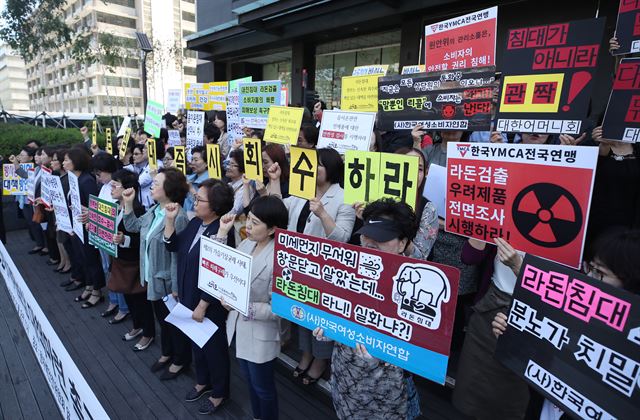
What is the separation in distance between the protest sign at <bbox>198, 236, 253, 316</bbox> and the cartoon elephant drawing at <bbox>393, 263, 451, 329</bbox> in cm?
102

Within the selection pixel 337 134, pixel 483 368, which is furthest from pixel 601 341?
pixel 337 134

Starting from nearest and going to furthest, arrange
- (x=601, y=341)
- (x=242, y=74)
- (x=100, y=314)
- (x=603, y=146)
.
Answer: (x=601, y=341) → (x=603, y=146) → (x=100, y=314) → (x=242, y=74)

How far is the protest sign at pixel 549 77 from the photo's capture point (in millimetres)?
2609

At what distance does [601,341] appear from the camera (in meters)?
1.38

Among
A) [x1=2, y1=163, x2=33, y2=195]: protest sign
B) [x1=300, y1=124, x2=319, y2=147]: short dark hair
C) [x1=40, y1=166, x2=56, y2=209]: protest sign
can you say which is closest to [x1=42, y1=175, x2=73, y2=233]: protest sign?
[x1=40, y1=166, x2=56, y2=209]: protest sign

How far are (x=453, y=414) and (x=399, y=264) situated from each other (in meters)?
2.07

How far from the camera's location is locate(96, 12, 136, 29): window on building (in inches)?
1879

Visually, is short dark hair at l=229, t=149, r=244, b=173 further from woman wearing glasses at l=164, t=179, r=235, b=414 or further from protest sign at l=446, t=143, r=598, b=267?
protest sign at l=446, t=143, r=598, b=267

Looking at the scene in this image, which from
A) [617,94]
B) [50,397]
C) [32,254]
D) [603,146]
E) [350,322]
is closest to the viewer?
[350,322]

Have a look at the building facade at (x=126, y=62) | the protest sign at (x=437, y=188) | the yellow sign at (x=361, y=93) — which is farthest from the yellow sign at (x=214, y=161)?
the building facade at (x=126, y=62)

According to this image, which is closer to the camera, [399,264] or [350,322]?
[399,264]

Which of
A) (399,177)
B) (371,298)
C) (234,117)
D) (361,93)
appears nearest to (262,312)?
(371,298)

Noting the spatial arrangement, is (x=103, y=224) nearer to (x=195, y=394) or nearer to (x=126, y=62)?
(x=195, y=394)

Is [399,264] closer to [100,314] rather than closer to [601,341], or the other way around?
[601,341]
